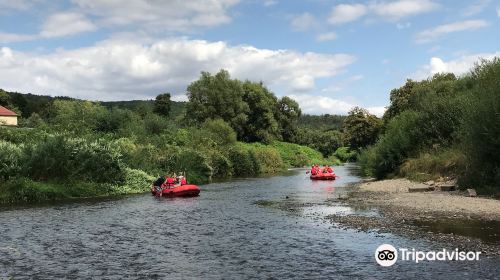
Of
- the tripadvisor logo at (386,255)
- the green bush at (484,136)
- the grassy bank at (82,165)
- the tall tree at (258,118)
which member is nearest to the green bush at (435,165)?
the green bush at (484,136)

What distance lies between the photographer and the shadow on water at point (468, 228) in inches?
645

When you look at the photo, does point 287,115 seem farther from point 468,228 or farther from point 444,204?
point 468,228

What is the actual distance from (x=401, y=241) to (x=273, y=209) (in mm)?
11210

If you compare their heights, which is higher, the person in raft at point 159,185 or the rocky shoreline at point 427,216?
the person in raft at point 159,185

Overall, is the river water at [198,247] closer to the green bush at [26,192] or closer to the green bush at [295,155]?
the green bush at [26,192]

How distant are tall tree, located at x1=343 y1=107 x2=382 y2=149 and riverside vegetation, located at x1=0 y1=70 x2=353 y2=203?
10346 mm

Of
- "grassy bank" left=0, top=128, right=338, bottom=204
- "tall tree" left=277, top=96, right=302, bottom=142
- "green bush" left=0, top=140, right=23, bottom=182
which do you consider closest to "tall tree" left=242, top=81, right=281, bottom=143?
"tall tree" left=277, top=96, right=302, bottom=142

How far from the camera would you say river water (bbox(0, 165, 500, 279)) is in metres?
13.5

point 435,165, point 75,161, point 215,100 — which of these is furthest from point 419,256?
point 215,100

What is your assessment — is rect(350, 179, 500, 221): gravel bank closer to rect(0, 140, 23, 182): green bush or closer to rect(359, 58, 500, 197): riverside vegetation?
rect(359, 58, 500, 197): riverside vegetation

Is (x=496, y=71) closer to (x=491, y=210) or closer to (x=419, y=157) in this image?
(x=491, y=210)

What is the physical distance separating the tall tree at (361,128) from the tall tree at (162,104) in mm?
47068

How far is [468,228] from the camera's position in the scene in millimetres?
17875

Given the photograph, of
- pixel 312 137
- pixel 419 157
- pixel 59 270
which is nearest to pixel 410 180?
pixel 419 157
